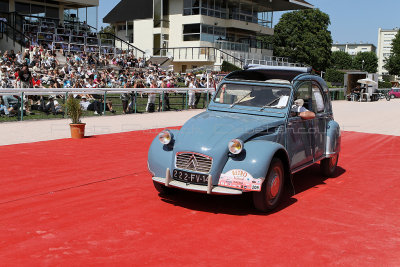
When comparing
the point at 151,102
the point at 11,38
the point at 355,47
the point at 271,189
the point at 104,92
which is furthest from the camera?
the point at 355,47

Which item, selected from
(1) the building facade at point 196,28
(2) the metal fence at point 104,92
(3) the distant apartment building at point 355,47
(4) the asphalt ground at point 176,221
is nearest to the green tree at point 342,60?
(1) the building facade at point 196,28

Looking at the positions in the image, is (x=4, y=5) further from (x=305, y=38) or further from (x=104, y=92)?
(x=305, y=38)

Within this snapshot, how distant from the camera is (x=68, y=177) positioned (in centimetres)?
828

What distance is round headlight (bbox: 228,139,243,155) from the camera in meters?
6.14

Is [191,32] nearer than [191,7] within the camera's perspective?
No

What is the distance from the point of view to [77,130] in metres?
12.9

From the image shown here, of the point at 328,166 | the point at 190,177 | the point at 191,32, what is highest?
the point at 191,32

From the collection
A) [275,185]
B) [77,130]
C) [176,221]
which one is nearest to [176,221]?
[176,221]

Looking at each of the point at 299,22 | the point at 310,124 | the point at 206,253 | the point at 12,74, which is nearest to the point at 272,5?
the point at 299,22

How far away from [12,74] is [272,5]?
45.0m

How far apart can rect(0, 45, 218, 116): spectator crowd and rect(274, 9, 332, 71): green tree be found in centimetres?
3654

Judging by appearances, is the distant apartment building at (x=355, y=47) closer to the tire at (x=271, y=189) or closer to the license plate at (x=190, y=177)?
the tire at (x=271, y=189)

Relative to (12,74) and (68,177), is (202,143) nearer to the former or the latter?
(68,177)

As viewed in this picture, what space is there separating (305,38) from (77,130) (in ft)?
201
